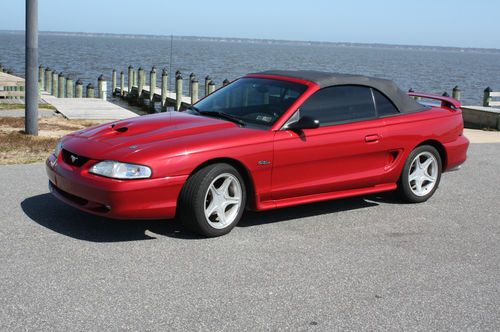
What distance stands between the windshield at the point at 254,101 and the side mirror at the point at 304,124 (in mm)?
166

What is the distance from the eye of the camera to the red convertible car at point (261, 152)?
5.61 meters

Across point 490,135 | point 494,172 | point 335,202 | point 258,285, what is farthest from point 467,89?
point 258,285

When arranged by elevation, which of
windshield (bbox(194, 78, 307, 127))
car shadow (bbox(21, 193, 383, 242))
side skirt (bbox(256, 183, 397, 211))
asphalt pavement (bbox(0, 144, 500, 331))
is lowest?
car shadow (bbox(21, 193, 383, 242))

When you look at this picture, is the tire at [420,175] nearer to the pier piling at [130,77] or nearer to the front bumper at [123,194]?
the front bumper at [123,194]

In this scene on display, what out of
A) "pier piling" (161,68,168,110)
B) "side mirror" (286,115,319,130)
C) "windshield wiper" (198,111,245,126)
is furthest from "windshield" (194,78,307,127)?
"pier piling" (161,68,168,110)

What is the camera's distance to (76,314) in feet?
13.8

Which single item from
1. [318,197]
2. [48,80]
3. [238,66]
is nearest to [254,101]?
[318,197]

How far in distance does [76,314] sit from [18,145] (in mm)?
6776

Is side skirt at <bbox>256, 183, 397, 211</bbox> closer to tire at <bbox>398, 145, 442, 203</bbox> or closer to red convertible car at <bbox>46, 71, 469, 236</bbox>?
red convertible car at <bbox>46, 71, 469, 236</bbox>

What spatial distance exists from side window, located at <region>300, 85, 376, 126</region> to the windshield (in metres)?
0.17

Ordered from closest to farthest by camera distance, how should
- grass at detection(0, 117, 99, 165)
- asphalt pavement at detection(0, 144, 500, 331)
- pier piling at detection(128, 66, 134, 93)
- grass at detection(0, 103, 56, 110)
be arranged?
asphalt pavement at detection(0, 144, 500, 331)
grass at detection(0, 117, 99, 165)
grass at detection(0, 103, 56, 110)
pier piling at detection(128, 66, 134, 93)

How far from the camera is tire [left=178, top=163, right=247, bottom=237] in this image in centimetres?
569

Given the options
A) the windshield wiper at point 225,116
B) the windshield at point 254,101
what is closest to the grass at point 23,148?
the windshield at point 254,101

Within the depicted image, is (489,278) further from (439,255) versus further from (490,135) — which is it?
(490,135)
